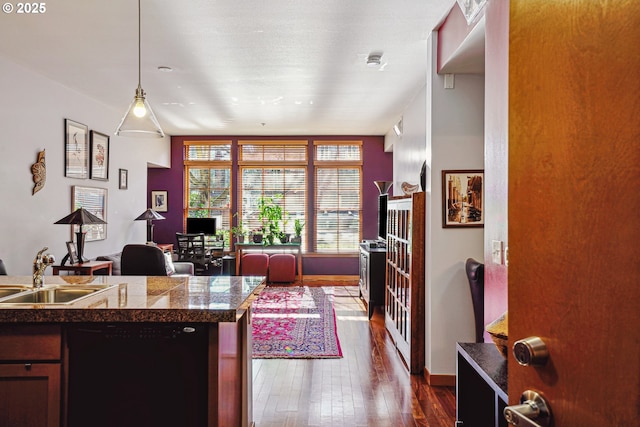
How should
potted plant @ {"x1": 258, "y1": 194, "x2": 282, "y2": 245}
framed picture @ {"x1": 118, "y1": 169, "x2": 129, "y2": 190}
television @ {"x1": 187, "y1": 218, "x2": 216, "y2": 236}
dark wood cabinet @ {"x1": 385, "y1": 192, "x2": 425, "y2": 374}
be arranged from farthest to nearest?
potted plant @ {"x1": 258, "y1": 194, "x2": 282, "y2": 245} < television @ {"x1": 187, "y1": 218, "x2": 216, "y2": 236} < framed picture @ {"x1": 118, "y1": 169, "x2": 129, "y2": 190} < dark wood cabinet @ {"x1": 385, "y1": 192, "x2": 425, "y2": 374}

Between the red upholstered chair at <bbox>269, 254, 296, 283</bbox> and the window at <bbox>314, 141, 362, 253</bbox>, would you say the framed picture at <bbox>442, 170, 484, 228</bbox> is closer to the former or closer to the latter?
the red upholstered chair at <bbox>269, 254, 296, 283</bbox>

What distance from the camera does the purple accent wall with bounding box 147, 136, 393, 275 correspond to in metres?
8.40

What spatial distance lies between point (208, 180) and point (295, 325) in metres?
4.43

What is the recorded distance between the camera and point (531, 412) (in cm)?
91

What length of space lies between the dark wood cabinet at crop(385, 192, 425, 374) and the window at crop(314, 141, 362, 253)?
405 centimetres

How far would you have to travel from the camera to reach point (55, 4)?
2.95m

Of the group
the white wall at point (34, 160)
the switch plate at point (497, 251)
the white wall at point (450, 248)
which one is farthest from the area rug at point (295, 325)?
the white wall at point (34, 160)

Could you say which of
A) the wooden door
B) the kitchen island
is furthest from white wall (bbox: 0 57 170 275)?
the wooden door

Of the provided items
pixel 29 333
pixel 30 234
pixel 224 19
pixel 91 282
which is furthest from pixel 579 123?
pixel 30 234

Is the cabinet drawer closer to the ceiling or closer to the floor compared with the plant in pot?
closer to the floor

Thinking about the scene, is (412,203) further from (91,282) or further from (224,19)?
(91,282)

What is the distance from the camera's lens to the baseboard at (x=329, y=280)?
8078mm

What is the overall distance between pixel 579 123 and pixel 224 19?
2.92 meters

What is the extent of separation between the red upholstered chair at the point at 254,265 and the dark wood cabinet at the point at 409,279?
3.79 meters
